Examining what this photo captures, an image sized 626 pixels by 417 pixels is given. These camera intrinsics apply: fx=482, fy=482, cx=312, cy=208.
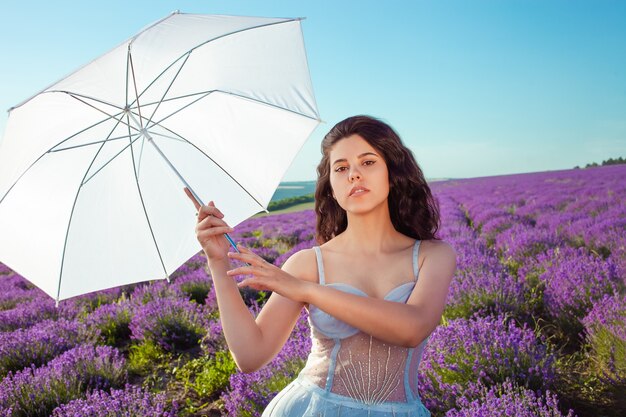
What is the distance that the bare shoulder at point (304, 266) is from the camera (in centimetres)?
190

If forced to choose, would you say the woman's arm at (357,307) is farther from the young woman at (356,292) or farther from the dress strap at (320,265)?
the dress strap at (320,265)

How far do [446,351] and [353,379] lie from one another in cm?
135

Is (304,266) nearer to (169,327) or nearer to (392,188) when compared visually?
(392,188)

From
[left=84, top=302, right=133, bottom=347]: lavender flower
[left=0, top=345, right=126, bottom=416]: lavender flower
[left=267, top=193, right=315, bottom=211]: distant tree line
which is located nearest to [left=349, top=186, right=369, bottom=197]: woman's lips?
[left=0, top=345, right=126, bottom=416]: lavender flower

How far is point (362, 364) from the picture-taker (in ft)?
5.59

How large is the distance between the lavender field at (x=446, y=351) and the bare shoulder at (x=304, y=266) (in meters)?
0.89

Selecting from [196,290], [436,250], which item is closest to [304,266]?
[436,250]

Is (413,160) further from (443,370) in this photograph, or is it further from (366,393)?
(443,370)

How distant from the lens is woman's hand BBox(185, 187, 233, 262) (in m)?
1.66

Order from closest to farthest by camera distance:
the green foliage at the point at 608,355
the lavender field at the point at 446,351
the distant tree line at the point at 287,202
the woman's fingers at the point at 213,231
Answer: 1. the woman's fingers at the point at 213,231
2. the lavender field at the point at 446,351
3. the green foliage at the point at 608,355
4. the distant tree line at the point at 287,202

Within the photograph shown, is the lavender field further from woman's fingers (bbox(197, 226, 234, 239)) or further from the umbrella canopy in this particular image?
woman's fingers (bbox(197, 226, 234, 239))

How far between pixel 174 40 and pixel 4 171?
3.10 ft

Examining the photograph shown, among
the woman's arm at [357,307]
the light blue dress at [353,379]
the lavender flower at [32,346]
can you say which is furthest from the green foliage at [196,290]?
the woman's arm at [357,307]

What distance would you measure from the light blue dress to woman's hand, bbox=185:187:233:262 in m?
0.41
